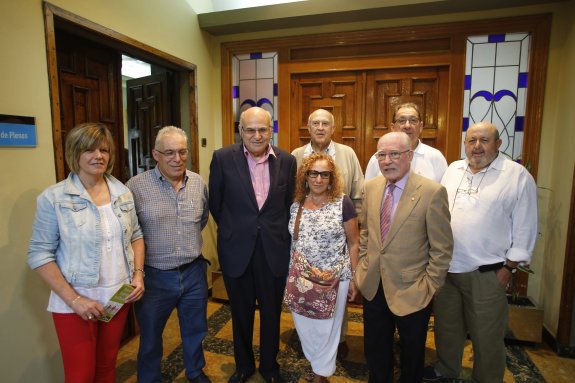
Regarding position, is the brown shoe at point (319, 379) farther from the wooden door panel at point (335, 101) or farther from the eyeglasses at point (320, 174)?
the wooden door panel at point (335, 101)

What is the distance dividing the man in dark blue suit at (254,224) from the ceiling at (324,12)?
155cm

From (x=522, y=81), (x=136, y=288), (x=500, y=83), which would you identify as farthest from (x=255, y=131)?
(x=522, y=81)

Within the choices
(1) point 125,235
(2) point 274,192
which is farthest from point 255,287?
(1) point 125,235

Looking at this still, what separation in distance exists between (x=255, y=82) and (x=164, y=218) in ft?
7.15

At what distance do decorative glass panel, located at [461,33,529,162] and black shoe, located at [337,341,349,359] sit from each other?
2100mm

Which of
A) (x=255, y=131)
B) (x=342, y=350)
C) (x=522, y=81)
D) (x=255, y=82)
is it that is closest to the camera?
(x=255, y=131)

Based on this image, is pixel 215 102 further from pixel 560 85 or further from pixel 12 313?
pixel 560 85

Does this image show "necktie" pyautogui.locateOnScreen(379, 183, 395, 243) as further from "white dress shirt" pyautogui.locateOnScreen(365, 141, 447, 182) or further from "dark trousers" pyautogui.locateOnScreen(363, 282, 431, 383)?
"white dress shirt" pyautogui.locateOnScreen(365, 141, 447, 182)

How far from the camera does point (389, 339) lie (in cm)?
190

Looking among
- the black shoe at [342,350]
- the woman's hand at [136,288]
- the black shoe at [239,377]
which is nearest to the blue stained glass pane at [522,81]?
the black shoe at [342,350]

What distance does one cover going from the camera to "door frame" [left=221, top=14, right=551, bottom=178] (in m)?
2.85

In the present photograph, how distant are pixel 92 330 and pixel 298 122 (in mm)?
2573

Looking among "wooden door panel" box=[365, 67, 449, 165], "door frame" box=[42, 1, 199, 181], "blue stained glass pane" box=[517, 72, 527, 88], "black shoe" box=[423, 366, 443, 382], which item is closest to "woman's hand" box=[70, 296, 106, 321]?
"door frame" box=[42, 1, 199, 181]

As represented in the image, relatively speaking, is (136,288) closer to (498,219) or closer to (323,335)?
(323,335)
